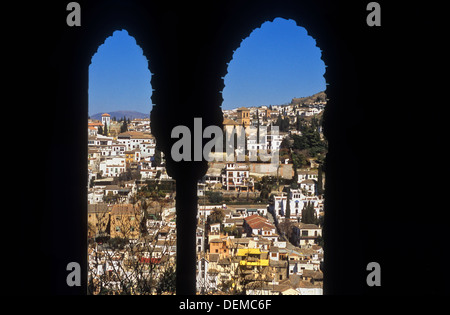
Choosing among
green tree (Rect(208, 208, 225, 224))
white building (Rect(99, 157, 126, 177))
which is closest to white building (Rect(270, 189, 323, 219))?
green tree (Rect(208, 208, 225, 224))

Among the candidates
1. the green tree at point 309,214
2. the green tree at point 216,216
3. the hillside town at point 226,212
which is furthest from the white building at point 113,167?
the green tree at point 309,214

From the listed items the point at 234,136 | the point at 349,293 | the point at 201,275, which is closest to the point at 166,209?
the point at 201,275

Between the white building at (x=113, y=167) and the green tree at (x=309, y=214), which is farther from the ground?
the white building at (x=113, y=167)

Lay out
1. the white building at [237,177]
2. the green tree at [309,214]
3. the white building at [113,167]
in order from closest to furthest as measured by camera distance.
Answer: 1. the green tree at [309,214]
2. the white building at [237,177]
3. the white building at [113,167]

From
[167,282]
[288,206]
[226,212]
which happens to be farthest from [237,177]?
[167,282]

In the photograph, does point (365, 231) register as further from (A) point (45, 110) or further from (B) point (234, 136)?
(A) point (45, 110)

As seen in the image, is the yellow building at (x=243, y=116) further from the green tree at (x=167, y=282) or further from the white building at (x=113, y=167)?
the green tree at (x=167, y=282)

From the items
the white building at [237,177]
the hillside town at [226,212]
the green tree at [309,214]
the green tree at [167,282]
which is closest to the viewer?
the green tree at [309,214]

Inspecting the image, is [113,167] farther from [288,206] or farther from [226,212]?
[288,206]

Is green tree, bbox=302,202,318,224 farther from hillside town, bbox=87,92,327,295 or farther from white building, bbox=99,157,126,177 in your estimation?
white building, bbox=99,157,126,177
